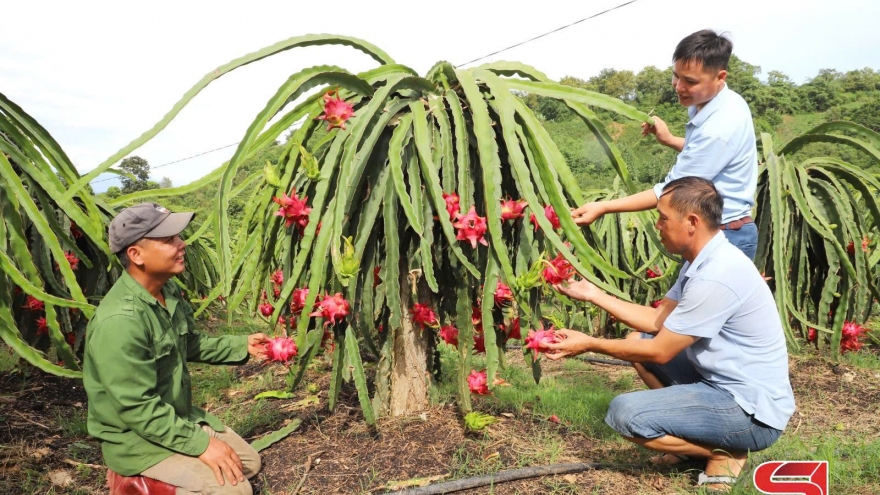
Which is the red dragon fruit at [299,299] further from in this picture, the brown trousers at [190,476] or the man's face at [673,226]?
the man's face at [673,226]

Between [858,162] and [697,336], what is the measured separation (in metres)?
20.8

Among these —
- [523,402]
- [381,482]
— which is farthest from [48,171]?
[523,402]

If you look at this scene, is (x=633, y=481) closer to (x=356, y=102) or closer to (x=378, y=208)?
(x=378, y=208)

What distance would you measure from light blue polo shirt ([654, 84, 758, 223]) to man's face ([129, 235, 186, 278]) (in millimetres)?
1757

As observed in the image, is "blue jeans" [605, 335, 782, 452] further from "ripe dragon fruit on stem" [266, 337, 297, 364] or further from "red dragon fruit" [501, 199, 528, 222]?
"ripe dragon fruit on stem" [266, 337, 297, 364]

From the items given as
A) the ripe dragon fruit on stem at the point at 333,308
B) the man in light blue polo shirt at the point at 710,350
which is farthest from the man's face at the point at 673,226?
the ripe dragon fruit on stem at the point at 333,308

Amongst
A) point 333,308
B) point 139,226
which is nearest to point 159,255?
point 139,226

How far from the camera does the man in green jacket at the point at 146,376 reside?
1.81m

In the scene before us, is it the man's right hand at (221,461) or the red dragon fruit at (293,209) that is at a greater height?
the red dragon fruit at (293,209)

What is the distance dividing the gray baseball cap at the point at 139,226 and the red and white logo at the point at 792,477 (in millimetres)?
2173

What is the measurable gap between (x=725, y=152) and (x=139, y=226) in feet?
→ 7.08

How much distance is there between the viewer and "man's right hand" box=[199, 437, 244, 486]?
6.38ft

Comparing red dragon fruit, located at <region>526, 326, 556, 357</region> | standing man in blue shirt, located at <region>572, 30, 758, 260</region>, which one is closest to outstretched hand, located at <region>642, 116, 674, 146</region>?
standing man in blue shirt, located at <region>572, 30, 758, 260</region>

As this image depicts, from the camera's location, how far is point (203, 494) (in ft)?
6.27
